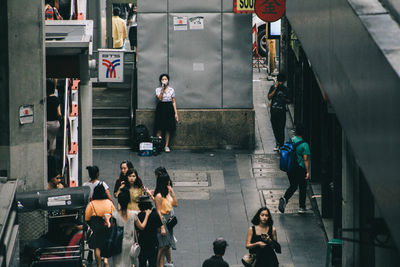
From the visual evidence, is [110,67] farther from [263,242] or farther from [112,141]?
[263,242]

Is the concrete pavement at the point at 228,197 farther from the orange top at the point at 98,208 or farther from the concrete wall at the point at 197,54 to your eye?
the orange top at the point at 98,208

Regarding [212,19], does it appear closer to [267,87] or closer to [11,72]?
[267,87]

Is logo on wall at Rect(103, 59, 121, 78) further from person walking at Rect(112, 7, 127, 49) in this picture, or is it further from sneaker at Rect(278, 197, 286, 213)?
person walking at Rect(112, 7, 127, 49)

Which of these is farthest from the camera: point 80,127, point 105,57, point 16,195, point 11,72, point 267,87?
point 267,87

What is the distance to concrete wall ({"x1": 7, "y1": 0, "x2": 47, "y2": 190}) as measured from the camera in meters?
13.6

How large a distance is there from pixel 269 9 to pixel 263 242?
10.3 meters

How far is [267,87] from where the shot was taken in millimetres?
28766

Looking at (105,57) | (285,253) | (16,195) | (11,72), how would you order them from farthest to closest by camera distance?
(105,57), (285,253), (11,72), (16,195)

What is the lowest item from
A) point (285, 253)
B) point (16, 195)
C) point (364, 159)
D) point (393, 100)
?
point (285, 253)

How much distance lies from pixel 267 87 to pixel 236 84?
5984 mm

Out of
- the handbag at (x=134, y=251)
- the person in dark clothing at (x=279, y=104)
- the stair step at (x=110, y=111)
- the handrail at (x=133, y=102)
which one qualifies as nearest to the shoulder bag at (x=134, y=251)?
the handbag at (x=134, y=251)

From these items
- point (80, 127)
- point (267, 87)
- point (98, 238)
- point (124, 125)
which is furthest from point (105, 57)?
point (98, 238)

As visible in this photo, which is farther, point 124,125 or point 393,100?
point 124,125

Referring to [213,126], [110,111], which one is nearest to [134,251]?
[213,126]
